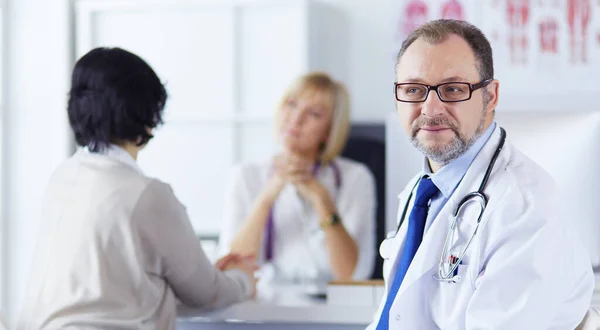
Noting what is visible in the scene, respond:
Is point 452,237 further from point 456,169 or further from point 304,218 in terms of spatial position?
point 304,218

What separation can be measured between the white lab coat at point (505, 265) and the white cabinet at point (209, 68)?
2.64 m

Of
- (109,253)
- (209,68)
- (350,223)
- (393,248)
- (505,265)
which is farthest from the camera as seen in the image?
(209,68)

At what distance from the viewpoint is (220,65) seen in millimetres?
4199

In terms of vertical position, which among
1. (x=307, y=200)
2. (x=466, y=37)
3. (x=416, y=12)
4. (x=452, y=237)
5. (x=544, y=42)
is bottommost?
(x=307, y=200)

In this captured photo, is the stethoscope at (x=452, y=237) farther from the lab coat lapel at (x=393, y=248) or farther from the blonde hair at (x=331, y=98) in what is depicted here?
the blonde hair at (x=331, y=98)

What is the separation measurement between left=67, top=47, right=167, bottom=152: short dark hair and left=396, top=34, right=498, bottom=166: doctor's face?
0.71 metres

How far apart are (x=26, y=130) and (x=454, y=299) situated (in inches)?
135

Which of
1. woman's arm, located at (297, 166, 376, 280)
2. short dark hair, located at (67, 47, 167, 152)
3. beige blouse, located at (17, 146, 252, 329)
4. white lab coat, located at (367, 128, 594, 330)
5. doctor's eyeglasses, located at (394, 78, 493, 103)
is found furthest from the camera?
woman's arm, located at (297, 166, 376, 280)

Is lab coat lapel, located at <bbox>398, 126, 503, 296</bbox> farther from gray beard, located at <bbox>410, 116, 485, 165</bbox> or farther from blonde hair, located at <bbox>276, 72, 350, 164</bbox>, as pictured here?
blonde hair, located at <bbox>276, 72, 350, 164</bbox>

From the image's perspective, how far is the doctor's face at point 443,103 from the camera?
4.91 feet

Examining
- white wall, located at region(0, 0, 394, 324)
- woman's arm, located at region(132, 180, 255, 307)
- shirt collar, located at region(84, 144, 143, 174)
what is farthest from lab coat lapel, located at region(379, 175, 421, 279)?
white wall, located at region(0, 0, 394, 324)

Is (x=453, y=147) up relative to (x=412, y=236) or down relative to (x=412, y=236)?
up

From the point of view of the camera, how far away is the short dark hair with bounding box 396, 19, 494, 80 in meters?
1.51

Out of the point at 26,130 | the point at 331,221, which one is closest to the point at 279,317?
the point at 331,221
